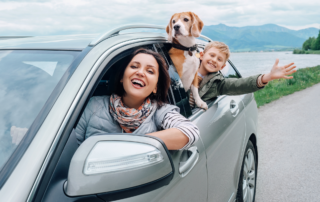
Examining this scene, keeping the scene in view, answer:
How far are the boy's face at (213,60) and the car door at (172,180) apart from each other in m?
0.93

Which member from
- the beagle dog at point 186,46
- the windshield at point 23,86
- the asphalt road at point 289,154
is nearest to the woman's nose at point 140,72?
the windshield at point 23,86

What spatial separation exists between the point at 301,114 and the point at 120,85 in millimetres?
6538

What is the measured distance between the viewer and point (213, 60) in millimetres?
2900

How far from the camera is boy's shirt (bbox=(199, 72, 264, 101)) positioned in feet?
8.67

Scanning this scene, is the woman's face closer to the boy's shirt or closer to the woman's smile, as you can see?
the woman's smile

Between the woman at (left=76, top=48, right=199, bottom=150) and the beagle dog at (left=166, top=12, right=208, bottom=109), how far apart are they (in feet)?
2.16

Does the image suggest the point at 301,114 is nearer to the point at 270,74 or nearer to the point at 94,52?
the point at 270,74

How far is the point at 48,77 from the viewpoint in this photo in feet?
4.53

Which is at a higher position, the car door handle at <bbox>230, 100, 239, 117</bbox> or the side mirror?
the side mirror

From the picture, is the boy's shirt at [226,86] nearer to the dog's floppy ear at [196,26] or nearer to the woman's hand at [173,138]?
the dog's floppy ear at [196,26]

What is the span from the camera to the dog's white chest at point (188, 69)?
2596 mm

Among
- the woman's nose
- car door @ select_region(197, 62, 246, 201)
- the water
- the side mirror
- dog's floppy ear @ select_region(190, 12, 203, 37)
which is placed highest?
dog's floppy ear @ select_region(190, 12, 203, 37)

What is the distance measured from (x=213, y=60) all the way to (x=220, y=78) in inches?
9.3

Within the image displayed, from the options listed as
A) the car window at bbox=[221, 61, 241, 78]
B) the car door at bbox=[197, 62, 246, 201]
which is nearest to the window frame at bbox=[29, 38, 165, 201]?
the car door at bbox=[197, 62, 246, 201]
